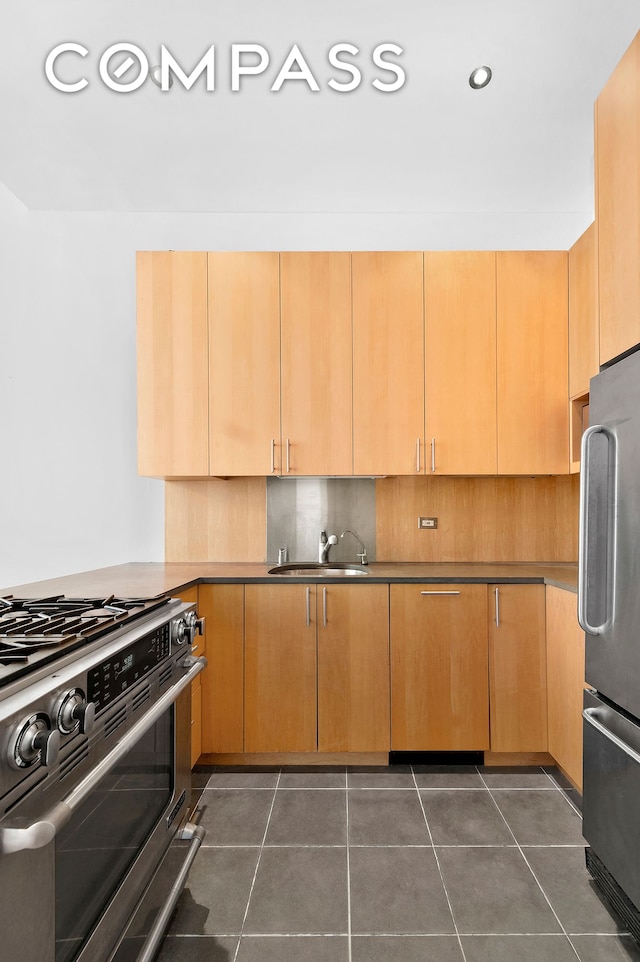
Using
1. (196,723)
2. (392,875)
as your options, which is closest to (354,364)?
(196,723)

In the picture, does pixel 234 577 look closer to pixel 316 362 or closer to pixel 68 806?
pixel 316 362

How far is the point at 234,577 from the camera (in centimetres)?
256

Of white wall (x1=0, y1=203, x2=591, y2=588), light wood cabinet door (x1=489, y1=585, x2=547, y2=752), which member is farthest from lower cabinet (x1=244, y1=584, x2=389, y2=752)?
white wall (x1=0, y1=203, x2=591, y2=588)

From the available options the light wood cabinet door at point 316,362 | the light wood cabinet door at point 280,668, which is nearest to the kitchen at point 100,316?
the light wood cabinet door at point 316,362

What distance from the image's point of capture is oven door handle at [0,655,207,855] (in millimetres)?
778

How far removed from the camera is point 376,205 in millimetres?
3156

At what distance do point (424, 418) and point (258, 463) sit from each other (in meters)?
0.88

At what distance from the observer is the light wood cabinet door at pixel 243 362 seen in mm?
2822

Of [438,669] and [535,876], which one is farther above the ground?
[438,669]

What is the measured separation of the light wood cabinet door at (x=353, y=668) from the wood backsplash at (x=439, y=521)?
1.95ft

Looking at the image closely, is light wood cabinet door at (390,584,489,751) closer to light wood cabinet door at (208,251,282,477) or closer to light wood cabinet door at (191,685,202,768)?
light wood cabinet door at (191,685,202,768)

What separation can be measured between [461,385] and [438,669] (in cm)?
140

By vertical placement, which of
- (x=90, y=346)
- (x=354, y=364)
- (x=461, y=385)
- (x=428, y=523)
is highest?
(x=90, y=346)

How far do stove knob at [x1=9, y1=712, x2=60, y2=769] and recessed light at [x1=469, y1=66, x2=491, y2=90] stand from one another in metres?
2.63
